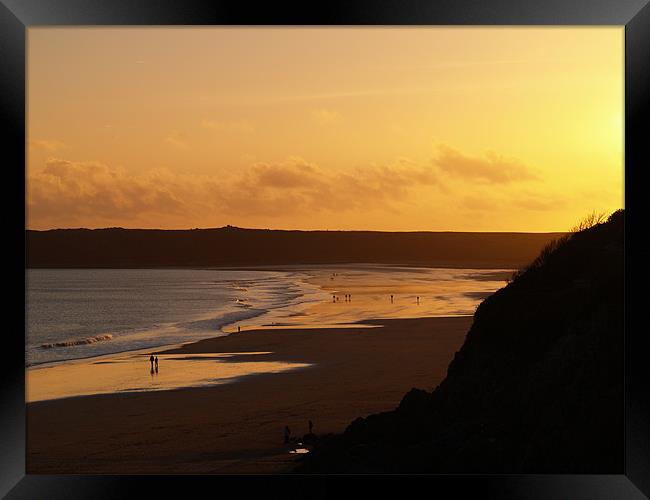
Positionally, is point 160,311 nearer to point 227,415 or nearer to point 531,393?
point 227,415

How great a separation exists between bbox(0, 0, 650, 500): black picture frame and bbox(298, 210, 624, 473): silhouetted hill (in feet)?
5.37

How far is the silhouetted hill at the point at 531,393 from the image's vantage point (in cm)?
632

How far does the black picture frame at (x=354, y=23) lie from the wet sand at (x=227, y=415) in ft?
16.4

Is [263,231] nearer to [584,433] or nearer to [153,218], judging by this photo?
[153,218]

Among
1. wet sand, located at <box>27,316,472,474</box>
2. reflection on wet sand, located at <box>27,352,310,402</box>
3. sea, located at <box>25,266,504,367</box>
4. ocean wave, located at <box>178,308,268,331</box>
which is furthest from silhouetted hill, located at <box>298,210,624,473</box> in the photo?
ocean wave, located at <box>178,308,268,331</box>

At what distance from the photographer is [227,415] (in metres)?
12.8

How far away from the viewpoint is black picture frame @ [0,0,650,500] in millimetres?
4039

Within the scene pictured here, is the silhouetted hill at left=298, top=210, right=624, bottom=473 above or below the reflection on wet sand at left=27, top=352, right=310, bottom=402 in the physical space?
above

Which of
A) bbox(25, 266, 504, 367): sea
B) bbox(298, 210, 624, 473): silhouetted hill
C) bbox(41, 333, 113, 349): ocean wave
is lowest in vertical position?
bbox(41, 333, 113, 349): ocean wave

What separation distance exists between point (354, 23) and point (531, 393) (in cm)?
430

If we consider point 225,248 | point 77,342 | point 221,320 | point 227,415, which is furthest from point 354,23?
point 225,248

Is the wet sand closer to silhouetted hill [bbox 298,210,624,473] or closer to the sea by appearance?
silhouetted hill [bbox 298,210,624,473]

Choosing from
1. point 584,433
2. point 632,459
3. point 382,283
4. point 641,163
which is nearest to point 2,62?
point 641,163

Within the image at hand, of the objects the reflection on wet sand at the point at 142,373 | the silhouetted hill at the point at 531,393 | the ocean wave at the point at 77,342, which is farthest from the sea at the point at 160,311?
the silhouetted hill at the point at 531,393
